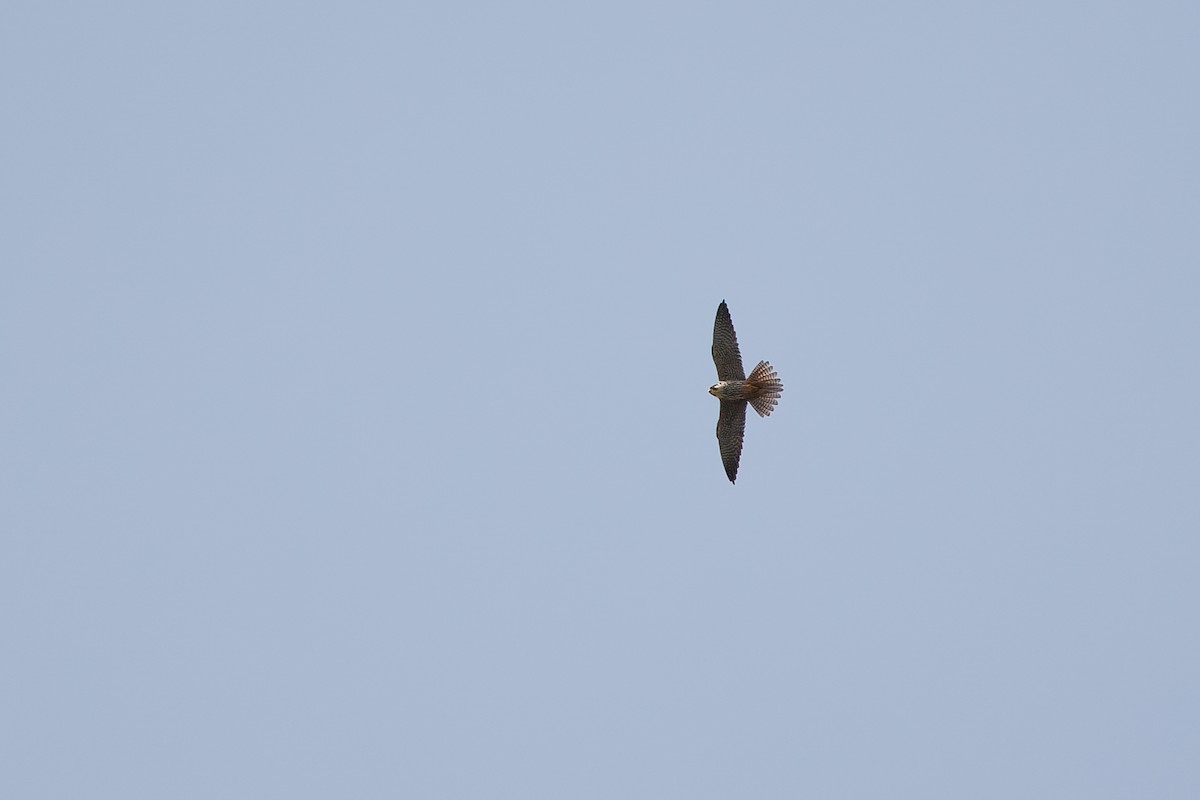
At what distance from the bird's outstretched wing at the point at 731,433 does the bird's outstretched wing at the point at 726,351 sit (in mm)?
1036

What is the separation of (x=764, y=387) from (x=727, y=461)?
2592mm

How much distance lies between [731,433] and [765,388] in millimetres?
1966

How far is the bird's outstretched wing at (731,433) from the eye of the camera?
164 ft

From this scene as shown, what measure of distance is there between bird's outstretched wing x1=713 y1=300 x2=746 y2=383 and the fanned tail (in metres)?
0.44

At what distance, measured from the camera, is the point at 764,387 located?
161ft

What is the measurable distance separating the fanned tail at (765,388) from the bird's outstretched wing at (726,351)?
0.44m

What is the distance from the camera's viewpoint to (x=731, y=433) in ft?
166

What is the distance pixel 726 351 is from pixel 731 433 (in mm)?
2621

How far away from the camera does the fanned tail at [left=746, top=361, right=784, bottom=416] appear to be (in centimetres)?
4903

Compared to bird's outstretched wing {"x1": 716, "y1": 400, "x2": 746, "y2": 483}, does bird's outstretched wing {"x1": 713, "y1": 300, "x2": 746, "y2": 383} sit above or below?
above

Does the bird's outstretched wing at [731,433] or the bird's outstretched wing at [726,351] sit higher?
the bird's outstretched wing at [726,351]

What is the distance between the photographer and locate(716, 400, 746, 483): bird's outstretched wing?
50062mm

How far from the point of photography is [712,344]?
49312mm

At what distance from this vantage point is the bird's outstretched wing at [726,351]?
48938 mm
